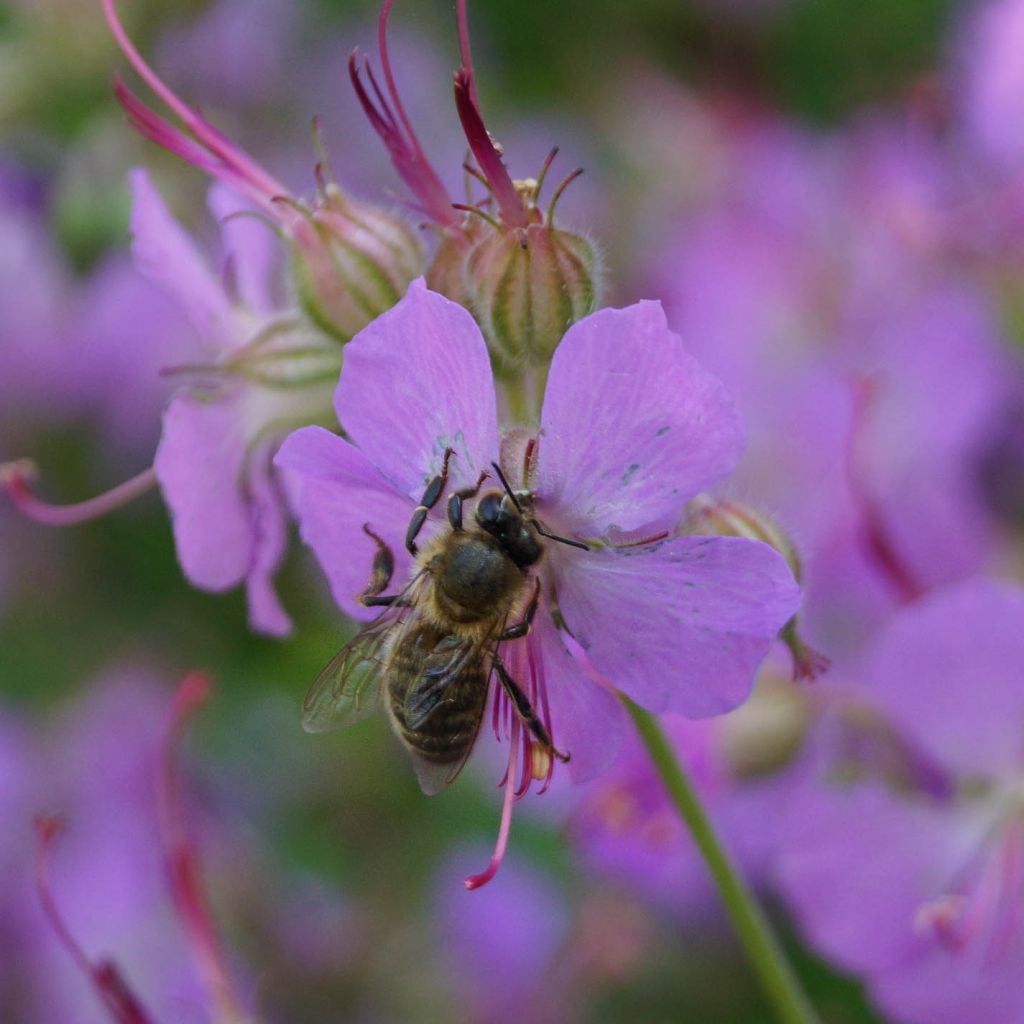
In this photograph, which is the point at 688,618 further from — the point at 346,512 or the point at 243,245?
the point at 243,245

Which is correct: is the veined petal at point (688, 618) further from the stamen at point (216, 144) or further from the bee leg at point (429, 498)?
the stamen at point (216, 144)

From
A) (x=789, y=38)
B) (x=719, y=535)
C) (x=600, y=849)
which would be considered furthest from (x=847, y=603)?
(x=789, y=38)

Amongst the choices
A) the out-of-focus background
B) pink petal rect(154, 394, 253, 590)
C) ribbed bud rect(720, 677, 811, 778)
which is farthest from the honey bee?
the out-of-focus background

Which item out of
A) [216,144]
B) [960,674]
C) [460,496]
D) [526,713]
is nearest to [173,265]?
[216,144]

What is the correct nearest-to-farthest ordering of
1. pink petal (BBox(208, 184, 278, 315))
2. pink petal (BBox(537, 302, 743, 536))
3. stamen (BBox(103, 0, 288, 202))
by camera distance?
1. pink petal (BBox(537, 302, 743, 536))
2. stamen (BBox(103, 0, 288, 202))
3. pink petal (BBox(208, 184, 278, 315))

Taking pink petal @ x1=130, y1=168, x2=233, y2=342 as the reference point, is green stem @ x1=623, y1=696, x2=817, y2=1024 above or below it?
below

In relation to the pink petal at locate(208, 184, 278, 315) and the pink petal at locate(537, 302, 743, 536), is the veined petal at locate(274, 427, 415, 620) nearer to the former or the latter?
the pink petal at locate(537, 302, 743, 536)
